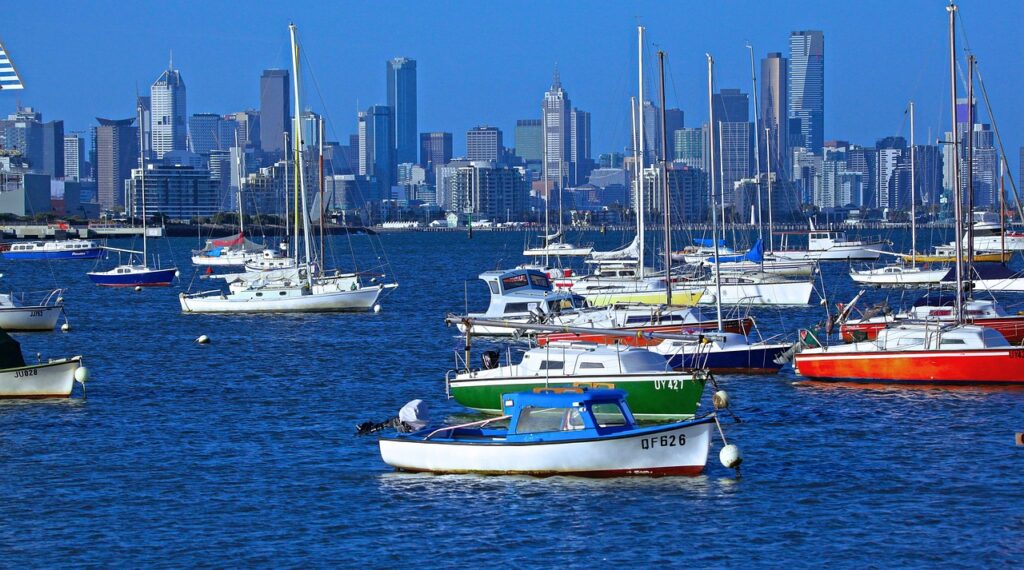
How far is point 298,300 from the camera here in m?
80.9

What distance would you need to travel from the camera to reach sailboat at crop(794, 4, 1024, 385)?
46.6 meters

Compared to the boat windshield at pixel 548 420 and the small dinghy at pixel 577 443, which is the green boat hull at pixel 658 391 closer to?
the small dinghy at pixel 577 443

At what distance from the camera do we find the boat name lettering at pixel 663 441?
32.7 metres

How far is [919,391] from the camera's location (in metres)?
46.6

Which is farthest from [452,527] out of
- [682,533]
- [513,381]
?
[513,381]

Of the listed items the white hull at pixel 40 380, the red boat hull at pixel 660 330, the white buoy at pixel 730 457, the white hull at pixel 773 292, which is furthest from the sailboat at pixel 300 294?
the white buoy at pixel 730 457

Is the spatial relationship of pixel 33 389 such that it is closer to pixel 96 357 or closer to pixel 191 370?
pixel 191 370

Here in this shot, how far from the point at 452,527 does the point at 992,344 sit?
75.2ft

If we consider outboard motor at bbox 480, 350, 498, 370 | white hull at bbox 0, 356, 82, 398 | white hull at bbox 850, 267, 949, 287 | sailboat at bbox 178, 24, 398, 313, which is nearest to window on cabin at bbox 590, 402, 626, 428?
outboard motor at bbox 480, 350, 498, 370

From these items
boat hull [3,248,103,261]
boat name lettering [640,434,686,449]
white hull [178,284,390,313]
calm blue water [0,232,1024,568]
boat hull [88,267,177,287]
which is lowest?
calm blue water [0,232,1024,568]

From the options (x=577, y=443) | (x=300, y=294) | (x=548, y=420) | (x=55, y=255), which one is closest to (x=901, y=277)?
(x=300, y=294)

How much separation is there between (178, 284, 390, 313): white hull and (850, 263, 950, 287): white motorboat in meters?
36.4

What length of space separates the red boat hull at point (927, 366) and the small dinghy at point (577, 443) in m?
15.3

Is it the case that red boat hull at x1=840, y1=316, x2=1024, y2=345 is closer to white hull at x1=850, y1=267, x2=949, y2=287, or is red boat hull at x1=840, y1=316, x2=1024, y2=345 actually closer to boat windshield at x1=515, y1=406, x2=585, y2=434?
boat windshield at x1=515, y1=406, x2=585, y2=434
